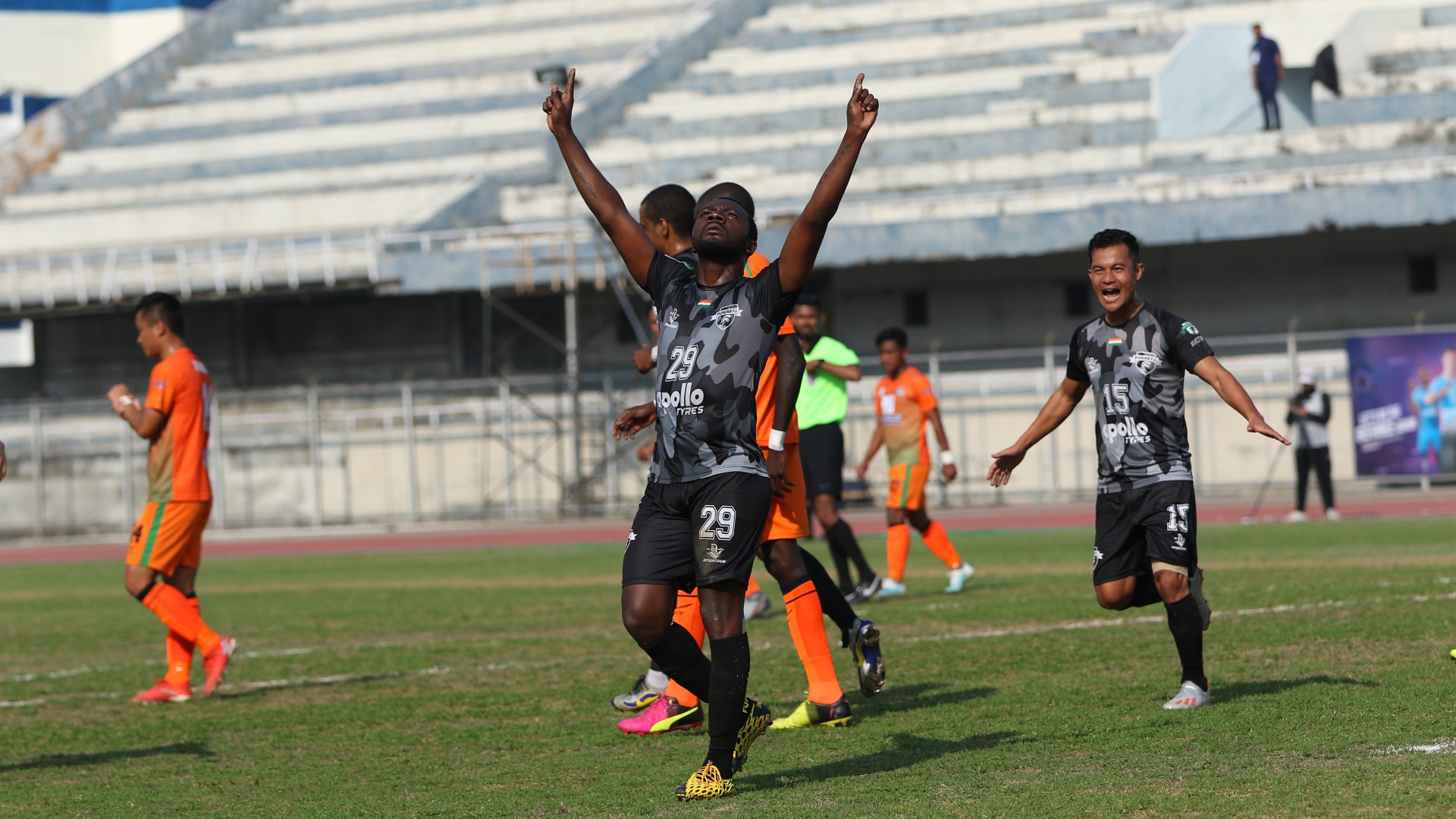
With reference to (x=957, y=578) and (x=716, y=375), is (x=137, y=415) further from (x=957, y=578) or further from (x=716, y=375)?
(x=957, y=578)

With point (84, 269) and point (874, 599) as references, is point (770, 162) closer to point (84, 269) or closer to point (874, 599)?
point (84, 269)

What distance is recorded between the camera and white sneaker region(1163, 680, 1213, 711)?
7.53 meters

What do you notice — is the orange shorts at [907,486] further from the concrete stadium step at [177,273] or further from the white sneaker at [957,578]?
the concrete stadium step at [177,273]

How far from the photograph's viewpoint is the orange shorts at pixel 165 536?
9.72 metres

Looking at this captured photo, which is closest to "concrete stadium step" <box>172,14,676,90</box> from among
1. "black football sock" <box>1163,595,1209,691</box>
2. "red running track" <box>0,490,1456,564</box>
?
"red running track" <box>0,490,1456,564</box>

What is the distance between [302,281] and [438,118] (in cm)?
743

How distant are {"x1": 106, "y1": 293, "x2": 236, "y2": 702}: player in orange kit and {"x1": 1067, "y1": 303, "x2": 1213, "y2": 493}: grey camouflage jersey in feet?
16.2

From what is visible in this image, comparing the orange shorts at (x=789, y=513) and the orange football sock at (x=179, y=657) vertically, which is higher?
the orange shorts at (x=789, y=513)

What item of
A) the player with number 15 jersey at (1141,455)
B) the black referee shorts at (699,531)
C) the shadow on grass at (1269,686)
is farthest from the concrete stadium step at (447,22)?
the black referee shorts at (699,531)

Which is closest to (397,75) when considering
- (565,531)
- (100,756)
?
(565,531)

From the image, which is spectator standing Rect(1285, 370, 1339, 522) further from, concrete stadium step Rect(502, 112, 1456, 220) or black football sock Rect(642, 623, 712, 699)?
black football sock Rect(642, 623, 712, 699)

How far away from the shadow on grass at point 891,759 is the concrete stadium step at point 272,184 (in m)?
30.2

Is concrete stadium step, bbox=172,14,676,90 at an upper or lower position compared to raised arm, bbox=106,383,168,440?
upper

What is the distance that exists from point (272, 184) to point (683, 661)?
3419 centimetres
